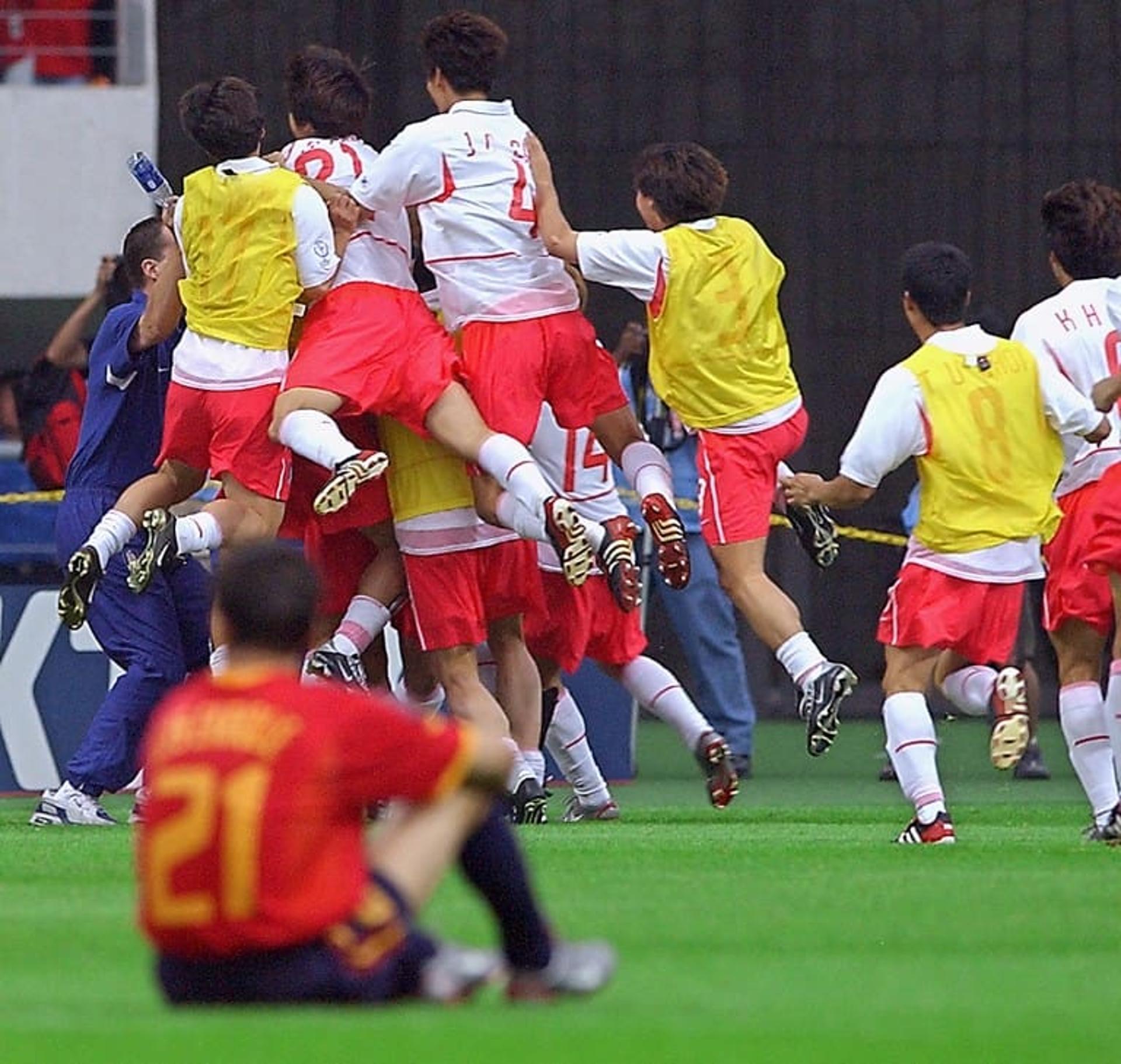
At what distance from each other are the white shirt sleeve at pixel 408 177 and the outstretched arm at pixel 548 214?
323 millimetres

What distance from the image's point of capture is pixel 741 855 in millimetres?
9688

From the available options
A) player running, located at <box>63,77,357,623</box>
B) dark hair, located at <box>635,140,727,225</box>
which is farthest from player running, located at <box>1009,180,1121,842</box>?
player running, located at <box>63,77,357,623</box>

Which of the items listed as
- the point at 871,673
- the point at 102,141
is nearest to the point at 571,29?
the point at 102,141

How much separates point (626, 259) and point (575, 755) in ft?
6.67

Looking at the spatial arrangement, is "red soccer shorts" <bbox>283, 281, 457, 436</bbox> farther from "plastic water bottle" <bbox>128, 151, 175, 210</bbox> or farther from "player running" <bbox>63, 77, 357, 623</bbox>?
"plastic water bottle" <bbox>128, 151, 175, 210</bbox>

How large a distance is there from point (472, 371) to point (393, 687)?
2.86 meters

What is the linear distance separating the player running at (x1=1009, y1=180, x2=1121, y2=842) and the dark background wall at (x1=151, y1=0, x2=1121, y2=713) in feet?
25.2

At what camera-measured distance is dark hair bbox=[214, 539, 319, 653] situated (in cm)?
586

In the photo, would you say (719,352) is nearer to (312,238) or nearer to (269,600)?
(312,238)

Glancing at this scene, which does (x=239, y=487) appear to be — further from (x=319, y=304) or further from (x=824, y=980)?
(x=824, y=980)

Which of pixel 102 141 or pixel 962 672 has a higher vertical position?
pixel 102 141

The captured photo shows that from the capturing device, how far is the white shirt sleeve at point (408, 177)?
1068cm

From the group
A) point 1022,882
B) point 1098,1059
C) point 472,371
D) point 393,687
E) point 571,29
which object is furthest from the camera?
point 571,29

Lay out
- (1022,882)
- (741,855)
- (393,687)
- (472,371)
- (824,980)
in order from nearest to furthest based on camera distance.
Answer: (824,980)
(1022,882)
(741,855)
(472,371)
(393,687)
